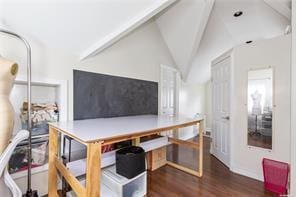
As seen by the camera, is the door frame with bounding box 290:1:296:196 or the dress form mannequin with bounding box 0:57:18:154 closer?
the dress form mannequin with bounding box 0:57:18:154

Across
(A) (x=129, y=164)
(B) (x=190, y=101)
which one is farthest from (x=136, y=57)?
(B) (x=190, y=101)

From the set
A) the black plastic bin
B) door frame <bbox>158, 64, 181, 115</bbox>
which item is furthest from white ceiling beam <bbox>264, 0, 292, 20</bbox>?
the black plastic bin

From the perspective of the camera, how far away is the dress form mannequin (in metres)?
1.14

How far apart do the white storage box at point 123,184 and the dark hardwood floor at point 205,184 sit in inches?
8.2

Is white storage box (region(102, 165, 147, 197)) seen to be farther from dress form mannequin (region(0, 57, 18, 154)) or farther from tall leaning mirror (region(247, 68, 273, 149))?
tall leaning mirror (region(247, 68, 273, 149))

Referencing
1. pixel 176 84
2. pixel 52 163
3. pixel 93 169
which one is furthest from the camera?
pixel 176 84

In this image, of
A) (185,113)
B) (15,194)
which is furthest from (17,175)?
(185,113)

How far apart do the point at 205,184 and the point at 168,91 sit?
2419 millimetres

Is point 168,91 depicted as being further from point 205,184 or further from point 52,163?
point 52,163

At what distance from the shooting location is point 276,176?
211cm

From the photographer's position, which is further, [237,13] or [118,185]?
[237,13]

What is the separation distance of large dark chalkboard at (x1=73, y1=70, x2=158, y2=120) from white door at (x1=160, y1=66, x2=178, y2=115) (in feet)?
1.71

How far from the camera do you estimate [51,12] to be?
1713mm

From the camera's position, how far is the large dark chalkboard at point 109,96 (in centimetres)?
234
